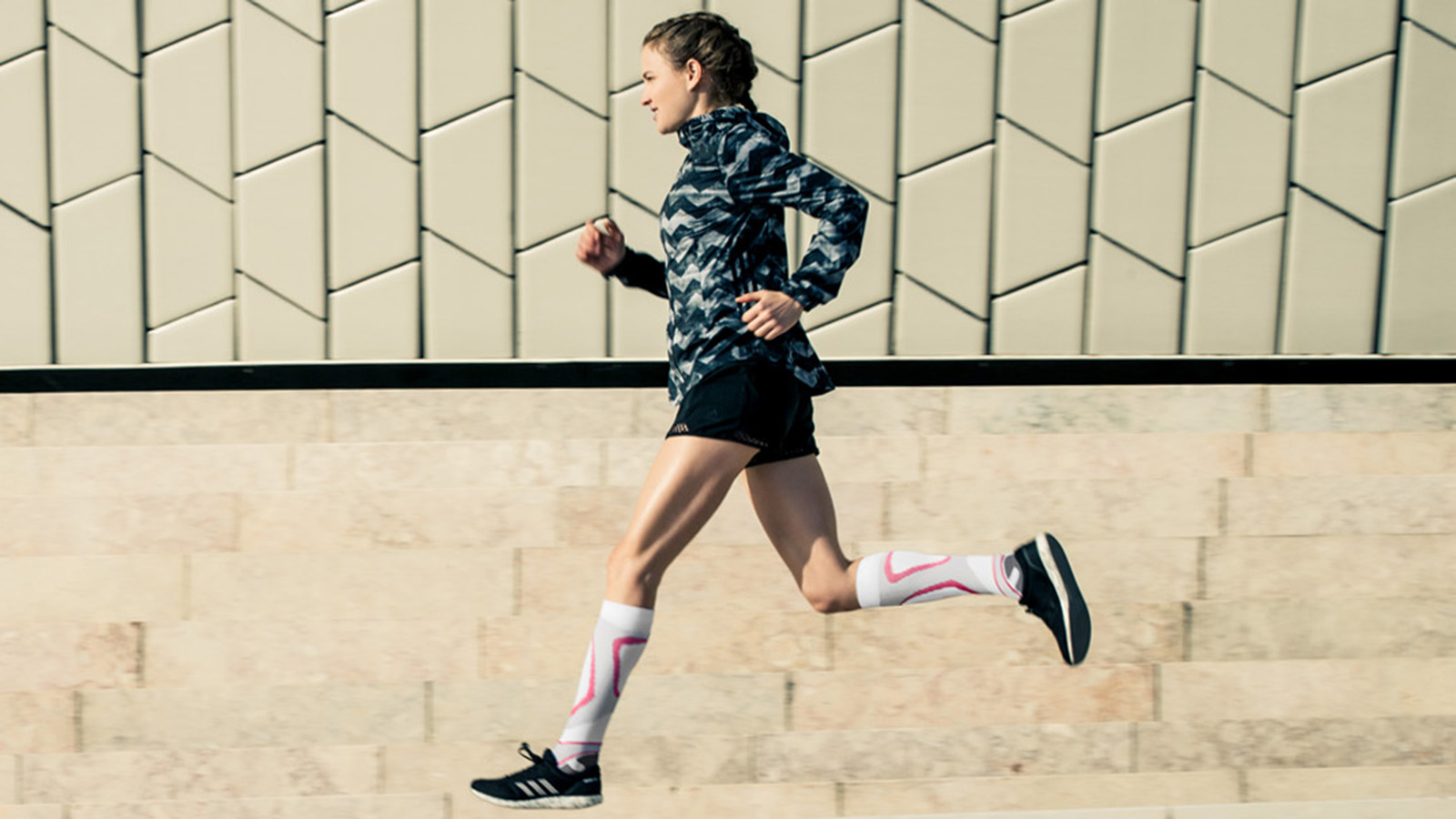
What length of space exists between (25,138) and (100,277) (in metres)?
0.59

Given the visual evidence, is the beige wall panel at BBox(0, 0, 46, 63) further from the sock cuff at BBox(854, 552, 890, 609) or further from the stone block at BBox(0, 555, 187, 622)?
the sock cuff at BBox(854, 552, 890, 609)

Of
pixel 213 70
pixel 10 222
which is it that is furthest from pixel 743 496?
pixel 10 222

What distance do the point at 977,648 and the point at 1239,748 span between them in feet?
3.00

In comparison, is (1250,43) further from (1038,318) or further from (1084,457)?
(1084,457)

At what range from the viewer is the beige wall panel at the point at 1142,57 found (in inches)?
196

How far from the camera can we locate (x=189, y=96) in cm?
483

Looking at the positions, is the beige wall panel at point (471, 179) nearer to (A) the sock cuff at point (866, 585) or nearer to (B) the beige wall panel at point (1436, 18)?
(A) the sock cuff at point (866, 585)

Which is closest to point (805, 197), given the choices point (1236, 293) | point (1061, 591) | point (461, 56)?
point (1061, 591)

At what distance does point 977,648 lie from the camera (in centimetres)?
409

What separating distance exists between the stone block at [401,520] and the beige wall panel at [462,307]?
884 mm

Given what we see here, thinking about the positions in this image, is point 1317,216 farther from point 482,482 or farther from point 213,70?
point 213,70

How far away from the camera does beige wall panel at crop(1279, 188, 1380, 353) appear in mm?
5062

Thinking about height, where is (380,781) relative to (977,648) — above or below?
below

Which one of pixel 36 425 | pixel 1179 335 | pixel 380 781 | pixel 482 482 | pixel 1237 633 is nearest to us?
pixel 380 781
